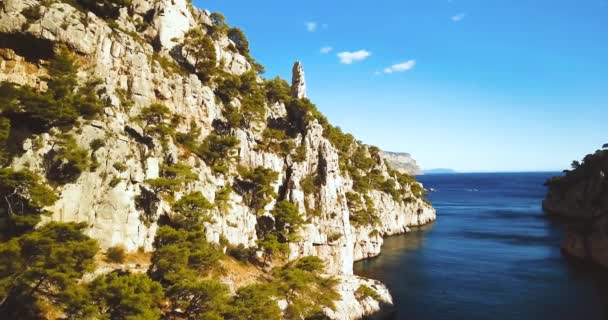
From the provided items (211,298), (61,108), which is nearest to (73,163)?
(61,108)

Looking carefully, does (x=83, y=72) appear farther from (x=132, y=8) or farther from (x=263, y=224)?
(x=263, y=224)

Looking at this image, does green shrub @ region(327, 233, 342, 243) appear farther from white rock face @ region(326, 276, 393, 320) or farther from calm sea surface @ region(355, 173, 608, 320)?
calm sea surface @ region(355, 173, 608, 320)

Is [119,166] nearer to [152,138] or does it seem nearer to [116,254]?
[152,138]

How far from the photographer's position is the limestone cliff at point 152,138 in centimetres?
3478

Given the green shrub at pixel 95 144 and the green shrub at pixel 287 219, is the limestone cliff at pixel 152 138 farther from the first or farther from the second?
the green shrub at pixel 287 219

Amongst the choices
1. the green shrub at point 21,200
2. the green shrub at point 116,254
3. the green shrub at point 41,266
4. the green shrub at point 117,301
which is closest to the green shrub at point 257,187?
the green shrub at point 116,254

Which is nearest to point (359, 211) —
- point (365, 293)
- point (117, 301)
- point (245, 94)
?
point (365, 293)

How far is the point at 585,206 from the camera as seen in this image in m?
109

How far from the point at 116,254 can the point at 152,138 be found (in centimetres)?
1554

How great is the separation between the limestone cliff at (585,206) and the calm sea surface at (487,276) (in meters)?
4.28

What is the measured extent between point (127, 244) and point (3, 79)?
22373mm

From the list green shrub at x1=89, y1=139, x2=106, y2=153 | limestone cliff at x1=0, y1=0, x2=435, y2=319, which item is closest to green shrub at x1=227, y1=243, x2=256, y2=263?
limestone cliff at x1=0, y1=0, x2=435, y2=319

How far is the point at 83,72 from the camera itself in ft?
134

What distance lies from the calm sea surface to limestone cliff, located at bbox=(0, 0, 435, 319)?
7244 mm
